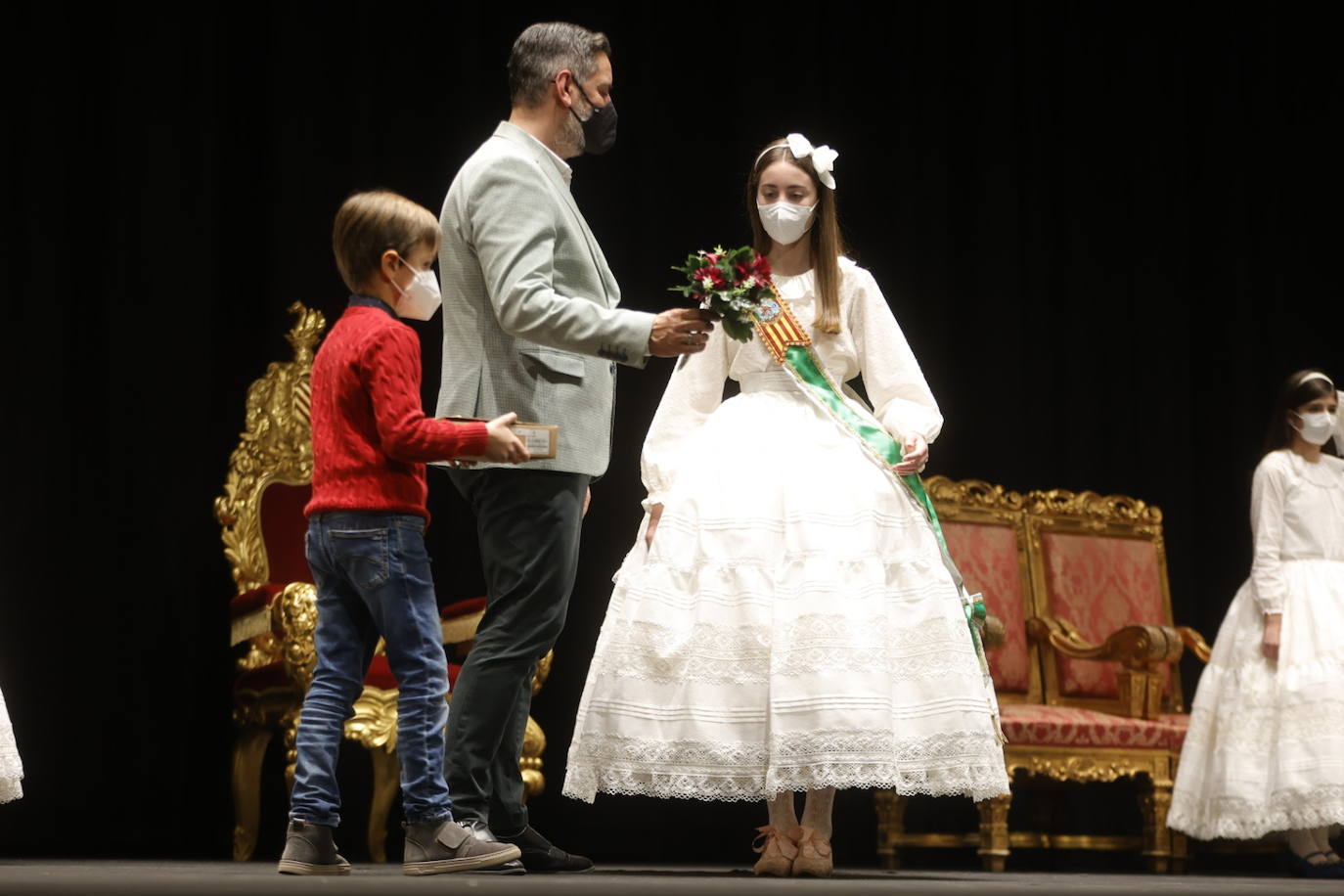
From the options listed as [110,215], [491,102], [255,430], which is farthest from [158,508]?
[491,102]

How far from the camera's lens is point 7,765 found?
3633 millimetres

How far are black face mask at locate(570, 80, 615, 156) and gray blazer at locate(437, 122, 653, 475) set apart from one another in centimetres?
11

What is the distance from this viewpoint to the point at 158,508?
4.89 metres

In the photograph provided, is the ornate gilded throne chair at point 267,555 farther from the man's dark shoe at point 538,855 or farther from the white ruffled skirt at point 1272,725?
the white ruffled skirt at point 1272,725

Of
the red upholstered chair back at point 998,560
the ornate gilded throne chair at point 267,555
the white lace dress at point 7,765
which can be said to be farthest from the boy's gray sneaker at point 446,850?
the red upholstered chair back at point 998,560

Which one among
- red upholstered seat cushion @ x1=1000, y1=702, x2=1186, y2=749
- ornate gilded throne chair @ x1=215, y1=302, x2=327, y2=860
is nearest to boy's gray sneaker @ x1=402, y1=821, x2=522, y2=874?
ornate gilded throne chair @ x1=215, y1=302, x2=327, y2=860

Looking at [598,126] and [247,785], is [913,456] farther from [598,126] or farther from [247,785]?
[247,785]

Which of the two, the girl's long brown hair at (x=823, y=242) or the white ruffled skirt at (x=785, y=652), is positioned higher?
the girl's long brown hair at (x=823, y=242)

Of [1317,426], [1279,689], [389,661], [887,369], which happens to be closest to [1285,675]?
[1279,689]

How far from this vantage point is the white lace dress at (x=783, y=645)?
3.08m

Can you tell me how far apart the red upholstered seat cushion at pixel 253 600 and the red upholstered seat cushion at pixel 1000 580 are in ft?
7.26

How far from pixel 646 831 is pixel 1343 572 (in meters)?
2.30

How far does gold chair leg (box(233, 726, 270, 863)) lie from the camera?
177 inches

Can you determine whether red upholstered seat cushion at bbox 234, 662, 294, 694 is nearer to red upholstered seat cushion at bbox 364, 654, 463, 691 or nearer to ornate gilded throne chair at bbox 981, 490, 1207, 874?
red upholstered seat cushion at bbox 364, 654, 463, 691
